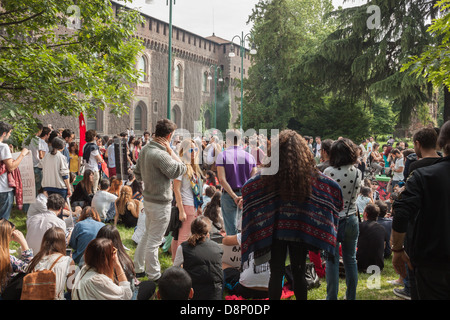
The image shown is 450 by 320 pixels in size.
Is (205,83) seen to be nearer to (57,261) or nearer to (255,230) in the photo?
(57,261)

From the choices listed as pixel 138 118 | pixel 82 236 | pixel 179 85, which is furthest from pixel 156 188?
pixel 179 85

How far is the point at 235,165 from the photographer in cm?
531

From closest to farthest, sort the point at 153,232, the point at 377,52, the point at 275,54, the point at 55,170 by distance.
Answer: the point at 153,232 < the point at 55,170 < the point at 377,52 < the point at 275,54

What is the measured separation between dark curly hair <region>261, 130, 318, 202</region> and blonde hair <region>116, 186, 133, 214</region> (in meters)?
5.06

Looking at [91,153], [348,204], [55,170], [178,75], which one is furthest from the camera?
[178,75]

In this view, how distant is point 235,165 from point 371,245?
2228 mm

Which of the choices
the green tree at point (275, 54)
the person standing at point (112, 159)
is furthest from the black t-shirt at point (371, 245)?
the green tree at point (275, 54)

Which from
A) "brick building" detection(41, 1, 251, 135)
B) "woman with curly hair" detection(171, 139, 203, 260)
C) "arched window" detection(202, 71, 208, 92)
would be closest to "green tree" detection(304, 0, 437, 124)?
"woman with curly hair" detection(171, 139, 203, 260)

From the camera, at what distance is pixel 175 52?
161 ft

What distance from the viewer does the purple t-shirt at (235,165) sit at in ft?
17.4

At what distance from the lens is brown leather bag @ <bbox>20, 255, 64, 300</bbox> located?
3035mm

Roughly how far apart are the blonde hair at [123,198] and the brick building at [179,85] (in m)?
31.1

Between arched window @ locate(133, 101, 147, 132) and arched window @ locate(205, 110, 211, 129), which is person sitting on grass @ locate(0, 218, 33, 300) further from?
arched window @ locate(205, 110, 211, 129)
